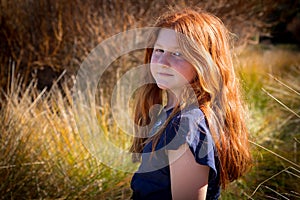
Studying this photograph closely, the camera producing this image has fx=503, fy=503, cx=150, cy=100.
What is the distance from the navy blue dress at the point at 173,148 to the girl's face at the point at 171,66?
0.12m

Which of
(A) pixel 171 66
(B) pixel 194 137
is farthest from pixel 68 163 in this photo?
(B) pixel 194 137

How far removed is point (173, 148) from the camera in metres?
1.74

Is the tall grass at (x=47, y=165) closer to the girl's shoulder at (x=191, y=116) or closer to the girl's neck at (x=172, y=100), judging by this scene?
the girl's neck at (x=172, y=100)

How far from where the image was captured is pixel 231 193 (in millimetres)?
3131

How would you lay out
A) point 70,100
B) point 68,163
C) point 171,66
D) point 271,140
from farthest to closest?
point 271,140
point 70,100
point 68,163
point 171,66

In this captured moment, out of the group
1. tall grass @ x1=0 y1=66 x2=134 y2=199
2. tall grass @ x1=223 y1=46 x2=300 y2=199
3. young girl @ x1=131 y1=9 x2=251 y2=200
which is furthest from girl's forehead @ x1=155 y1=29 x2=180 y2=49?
tall grass @ x1=0 y1=66 x2=134 y2=199

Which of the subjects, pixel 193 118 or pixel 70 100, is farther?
pixel 70 100

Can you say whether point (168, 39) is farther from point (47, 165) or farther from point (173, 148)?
point (47, 165)

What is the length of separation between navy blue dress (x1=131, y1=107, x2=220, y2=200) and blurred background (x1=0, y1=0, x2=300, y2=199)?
2.85ft

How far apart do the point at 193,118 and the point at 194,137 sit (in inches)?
3.0

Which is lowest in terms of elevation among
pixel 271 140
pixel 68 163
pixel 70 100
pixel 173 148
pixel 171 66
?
pixel 271 140

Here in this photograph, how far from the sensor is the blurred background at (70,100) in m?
2.91

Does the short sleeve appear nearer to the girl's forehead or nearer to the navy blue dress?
the navy blue dress

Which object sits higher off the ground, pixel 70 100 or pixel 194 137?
pixel 194 137
